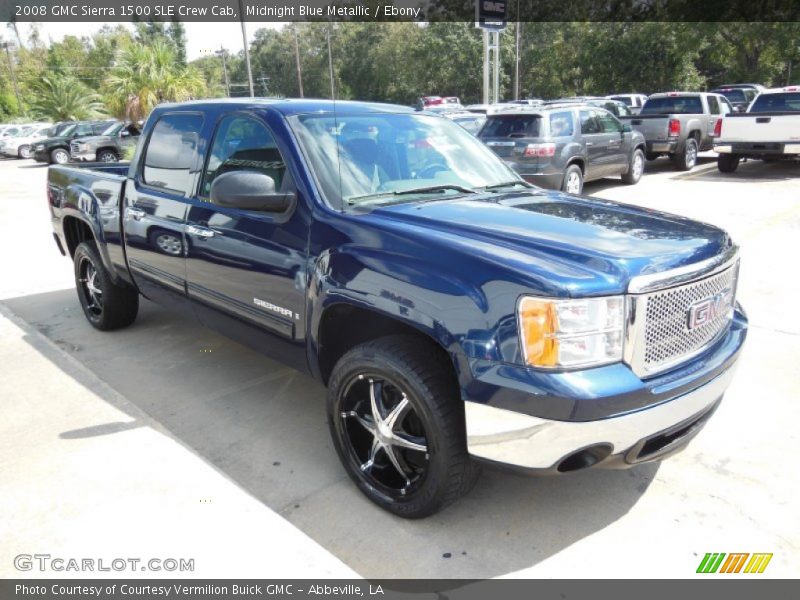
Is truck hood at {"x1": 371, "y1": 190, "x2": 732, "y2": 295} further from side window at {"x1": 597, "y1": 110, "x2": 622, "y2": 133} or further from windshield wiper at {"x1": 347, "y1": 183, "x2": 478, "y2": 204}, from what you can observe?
side window at {"x1": 597, "y1": 110, "x2": 622, "y2": 133}

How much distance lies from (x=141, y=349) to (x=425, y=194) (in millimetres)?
2852

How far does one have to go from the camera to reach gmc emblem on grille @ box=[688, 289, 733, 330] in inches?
104

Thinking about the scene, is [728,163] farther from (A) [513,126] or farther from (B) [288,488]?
(B) [288,488]

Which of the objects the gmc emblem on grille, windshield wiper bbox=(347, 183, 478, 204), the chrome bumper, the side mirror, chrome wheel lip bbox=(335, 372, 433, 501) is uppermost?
the side mirror

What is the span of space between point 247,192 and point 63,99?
34442mm

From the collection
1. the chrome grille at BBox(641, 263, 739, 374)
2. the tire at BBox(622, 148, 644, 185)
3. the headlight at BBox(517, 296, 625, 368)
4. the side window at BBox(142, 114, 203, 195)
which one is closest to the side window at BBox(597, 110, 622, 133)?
the tire at BBox(622, 148, 644, 185)

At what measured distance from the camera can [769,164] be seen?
630 inches

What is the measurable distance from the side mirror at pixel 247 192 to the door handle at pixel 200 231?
0.57 meters

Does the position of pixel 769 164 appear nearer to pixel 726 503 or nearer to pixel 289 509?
pixel 726 503

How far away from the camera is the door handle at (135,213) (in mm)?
4363

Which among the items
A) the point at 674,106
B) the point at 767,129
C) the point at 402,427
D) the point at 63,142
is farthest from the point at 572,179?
the point at 63,142

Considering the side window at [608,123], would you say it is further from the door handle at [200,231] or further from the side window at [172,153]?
the door handle at [200,231]

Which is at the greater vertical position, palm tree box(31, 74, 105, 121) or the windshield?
palm tree box(31, 74, 105, 121)

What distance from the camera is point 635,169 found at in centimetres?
1339
